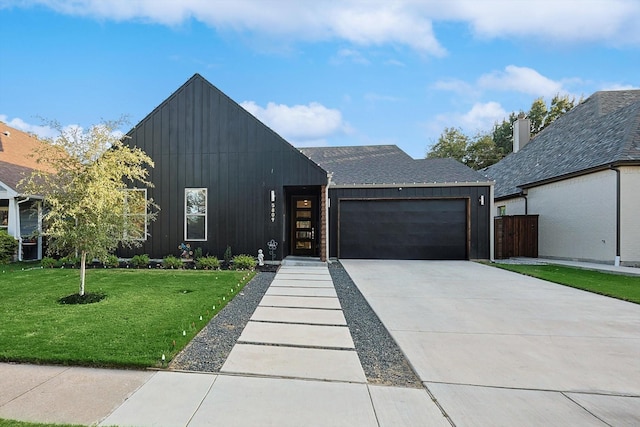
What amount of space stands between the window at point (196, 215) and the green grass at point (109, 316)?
7.89 feet

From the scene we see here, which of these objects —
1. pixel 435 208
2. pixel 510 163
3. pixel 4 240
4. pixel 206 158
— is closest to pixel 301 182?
pixel 206 158

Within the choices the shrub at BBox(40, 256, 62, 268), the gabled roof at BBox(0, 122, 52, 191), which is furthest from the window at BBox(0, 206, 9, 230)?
the shrub at BBox(40, 256, 62, 268)

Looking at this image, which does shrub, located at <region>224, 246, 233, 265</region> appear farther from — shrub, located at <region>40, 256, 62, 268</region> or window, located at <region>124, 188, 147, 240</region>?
shrub, located at <region>40, 256, 62, 268</region>

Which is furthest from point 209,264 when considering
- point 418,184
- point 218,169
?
point 418,184

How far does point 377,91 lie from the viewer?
15688 millimetres

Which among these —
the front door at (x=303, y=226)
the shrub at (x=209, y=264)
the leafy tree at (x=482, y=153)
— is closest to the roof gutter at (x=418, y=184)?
the front door at (x=303, y=226)

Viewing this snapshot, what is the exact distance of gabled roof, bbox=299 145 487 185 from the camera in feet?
38.1

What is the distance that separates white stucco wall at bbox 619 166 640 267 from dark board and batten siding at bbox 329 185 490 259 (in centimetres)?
379

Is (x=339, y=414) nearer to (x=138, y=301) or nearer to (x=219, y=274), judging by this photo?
(x=138, y=301)

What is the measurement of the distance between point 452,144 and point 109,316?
105 ft

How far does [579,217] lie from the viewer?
35.8ft

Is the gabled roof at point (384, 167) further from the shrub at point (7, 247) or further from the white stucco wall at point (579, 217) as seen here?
the shrub at point (7, 247)

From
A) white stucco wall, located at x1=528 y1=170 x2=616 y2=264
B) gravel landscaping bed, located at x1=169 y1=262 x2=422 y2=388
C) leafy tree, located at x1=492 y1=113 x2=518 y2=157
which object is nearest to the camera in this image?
gravel landscaping bed, located at x1=169 y1=262 x2=422 y2=388

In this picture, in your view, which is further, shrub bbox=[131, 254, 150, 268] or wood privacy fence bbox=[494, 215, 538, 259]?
wood privacy fence bbox=[494, 215, 538, 259]
